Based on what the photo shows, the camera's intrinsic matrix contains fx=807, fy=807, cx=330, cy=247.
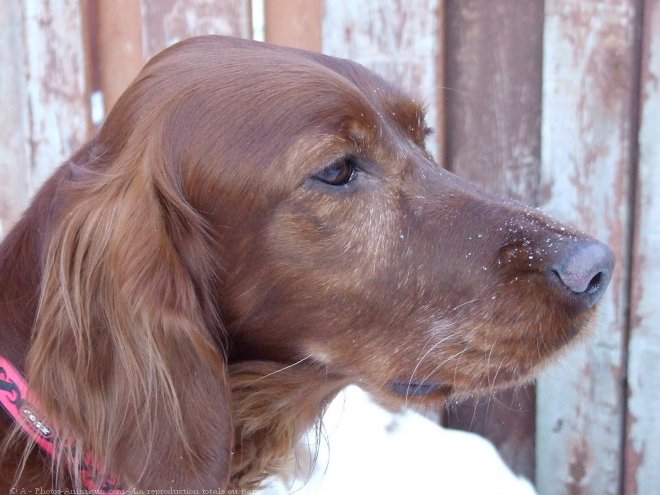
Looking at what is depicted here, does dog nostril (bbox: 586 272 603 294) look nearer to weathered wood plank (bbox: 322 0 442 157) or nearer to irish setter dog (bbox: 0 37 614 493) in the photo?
irish setter dog (bbox: 0 37 614 493)

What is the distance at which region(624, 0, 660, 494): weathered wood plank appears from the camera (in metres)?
2.64

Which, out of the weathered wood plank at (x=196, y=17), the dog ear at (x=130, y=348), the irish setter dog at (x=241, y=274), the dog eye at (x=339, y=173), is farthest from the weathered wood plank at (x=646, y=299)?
the dog ear at (x=130, y=348)

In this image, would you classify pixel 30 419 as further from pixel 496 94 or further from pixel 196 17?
pixel 496 94

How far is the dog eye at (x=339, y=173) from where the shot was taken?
1.85 metres

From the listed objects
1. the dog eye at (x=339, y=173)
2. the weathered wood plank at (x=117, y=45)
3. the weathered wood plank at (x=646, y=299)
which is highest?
the weathered wood plank at (x=117, y=45)

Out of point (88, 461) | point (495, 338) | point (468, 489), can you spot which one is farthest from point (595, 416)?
point (88, 461)

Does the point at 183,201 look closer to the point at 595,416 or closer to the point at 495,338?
the point at 495,338

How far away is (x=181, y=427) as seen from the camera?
5.80 ft

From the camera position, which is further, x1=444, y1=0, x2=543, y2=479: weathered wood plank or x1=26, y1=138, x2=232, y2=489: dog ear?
x1=444, y1=0, x2=543, y2=479: weathered wood plank

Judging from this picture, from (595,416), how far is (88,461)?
186 cm

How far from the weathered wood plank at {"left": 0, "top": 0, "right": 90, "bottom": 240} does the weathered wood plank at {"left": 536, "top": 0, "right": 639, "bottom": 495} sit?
179cm

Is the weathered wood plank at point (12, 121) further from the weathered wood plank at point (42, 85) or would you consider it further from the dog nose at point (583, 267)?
the dog nose at point (583, 267)

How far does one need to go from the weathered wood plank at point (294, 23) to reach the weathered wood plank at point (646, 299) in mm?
1156

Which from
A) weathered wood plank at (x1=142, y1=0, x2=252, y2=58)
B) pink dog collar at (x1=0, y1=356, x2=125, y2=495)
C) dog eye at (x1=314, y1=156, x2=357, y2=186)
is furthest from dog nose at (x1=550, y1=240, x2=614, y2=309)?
weathered wood plank at (x1=142, y1=0, x2=252, y2=58)
